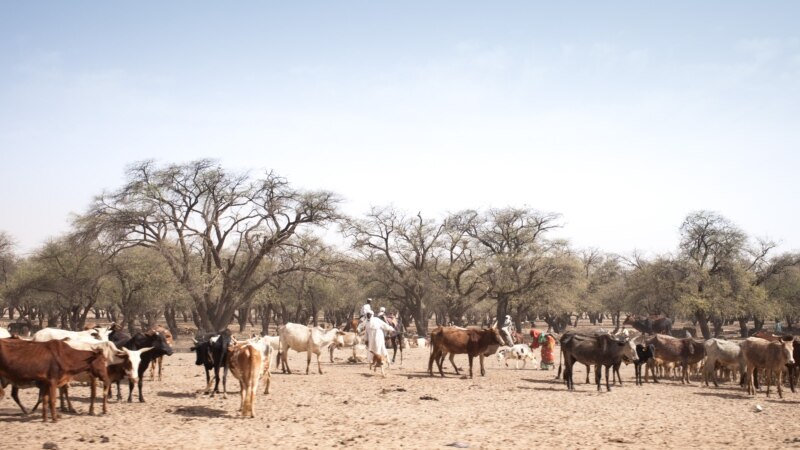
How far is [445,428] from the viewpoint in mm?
11453

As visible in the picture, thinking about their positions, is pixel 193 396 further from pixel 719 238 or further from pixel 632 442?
pixel 719 238

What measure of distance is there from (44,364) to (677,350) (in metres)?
18.7

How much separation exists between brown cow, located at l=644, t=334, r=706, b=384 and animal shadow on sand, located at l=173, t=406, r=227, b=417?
14587mm

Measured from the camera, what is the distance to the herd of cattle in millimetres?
11062

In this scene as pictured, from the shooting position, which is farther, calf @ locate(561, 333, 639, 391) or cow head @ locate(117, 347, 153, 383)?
calf @ locate(561, 333, 639, 391)

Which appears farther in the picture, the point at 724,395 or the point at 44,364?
the point at 724,395

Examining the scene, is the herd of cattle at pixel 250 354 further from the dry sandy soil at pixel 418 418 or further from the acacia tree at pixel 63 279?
the acacia tree at pixel 63 279

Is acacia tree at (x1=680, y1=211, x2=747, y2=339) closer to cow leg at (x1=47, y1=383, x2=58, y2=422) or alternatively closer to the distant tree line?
the distant tree line

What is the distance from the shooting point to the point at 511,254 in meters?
46.4

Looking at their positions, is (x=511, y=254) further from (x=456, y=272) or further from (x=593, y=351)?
(x=593, y=351)

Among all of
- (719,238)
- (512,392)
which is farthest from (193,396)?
(719,238)

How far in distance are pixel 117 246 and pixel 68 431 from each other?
77.0 feet

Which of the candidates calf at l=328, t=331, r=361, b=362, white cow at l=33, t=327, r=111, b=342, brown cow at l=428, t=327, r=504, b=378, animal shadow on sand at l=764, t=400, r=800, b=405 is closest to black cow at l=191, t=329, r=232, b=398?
white cow at l=33, t=327, r=111, b=342

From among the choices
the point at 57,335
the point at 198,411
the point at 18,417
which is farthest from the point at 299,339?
the point at 18,417
